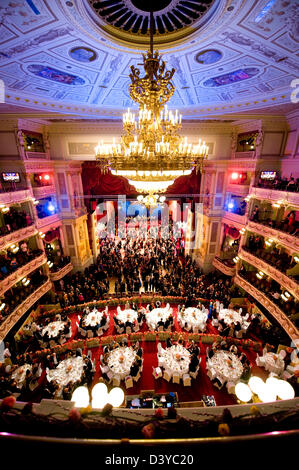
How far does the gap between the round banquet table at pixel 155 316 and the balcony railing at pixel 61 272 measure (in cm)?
671

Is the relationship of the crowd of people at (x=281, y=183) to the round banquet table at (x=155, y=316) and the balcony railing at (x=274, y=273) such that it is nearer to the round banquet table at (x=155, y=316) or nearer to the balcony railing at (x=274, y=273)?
the balcony railing at (x=274, y=273)

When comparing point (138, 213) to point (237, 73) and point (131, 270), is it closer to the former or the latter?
point (131, 270)

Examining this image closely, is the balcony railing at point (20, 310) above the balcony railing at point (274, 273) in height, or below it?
below

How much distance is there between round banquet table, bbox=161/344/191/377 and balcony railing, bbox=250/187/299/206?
8.21 meters

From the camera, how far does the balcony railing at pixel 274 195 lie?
960cm

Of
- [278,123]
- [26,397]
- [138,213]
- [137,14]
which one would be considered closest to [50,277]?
[26,397]

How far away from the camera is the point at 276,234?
35.1ft

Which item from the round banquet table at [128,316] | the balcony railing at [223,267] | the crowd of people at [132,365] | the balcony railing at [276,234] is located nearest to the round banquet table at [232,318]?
the balcony railing at [223,267]

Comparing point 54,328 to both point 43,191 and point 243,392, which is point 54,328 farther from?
point 243,392

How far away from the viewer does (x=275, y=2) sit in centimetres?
332

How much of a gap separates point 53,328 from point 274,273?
11.3 meters

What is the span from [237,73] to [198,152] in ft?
11.5

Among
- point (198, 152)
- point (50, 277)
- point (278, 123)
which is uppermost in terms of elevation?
point (278, 123)

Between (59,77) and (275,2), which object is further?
(59,77)
